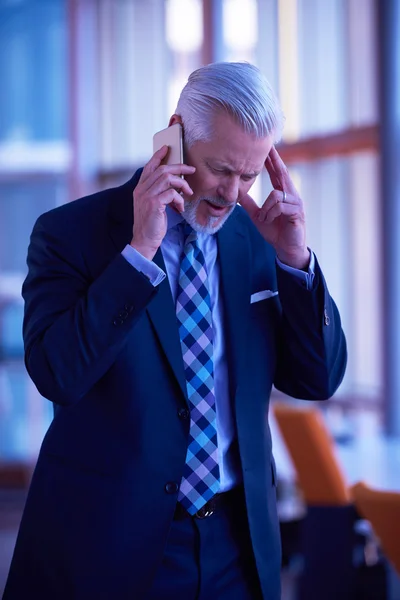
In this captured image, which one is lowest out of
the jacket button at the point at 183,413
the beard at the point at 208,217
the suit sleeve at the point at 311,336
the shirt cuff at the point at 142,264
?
the jacket button at the point at 183,413

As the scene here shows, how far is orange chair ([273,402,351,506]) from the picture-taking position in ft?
11.9

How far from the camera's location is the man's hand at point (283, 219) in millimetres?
1562

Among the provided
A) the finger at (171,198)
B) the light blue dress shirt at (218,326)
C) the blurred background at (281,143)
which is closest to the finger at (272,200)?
the light blue dress shirt at (218,326)

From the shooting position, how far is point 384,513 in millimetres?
2256

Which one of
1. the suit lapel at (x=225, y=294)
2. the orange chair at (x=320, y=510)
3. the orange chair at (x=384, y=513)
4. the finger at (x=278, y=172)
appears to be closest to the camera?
the suit lapel at (x=225, y=294)

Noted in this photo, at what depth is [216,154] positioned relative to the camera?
1.48m

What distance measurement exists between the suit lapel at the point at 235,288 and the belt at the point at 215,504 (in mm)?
189

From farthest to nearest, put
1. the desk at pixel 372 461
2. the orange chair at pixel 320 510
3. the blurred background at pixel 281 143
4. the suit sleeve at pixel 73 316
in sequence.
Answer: the blurred background at pixel 281 143 → the orange chair at pixel 320 510 → the desk at pixel 372 461 → the suit sleeve at pixel 73 316

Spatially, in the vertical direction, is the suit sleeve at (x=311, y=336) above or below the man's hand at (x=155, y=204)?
below

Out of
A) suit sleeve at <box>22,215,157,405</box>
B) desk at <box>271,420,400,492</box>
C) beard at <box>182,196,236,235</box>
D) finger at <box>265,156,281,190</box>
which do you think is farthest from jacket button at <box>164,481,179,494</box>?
desk at <box>271,420,400,492</box>

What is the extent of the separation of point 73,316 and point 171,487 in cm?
33

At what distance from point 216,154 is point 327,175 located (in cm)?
398

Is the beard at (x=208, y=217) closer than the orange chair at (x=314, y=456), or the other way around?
the beard at (x=208, y=217)

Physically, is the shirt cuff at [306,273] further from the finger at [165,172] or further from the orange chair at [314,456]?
the orange chair at [314,456]
